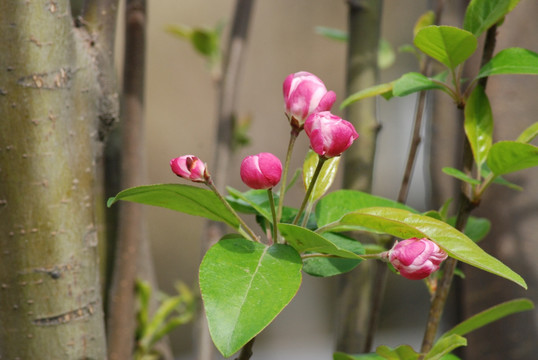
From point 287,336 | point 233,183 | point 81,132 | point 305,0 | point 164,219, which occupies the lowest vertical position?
point 287,336

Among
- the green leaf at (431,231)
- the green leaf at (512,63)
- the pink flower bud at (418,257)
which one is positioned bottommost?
the pink flower bud at (418,257)

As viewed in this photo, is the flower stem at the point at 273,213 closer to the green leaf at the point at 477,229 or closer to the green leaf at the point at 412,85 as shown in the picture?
the green leaf at the point at 412,85

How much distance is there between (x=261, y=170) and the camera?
33cm

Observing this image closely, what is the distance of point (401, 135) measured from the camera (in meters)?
1.51

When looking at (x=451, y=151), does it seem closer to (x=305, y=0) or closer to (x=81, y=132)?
(x=81, y=132)

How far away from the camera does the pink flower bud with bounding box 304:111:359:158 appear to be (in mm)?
307

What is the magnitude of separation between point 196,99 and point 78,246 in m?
1.06

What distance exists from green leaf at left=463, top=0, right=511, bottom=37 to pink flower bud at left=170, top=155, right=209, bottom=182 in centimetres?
23

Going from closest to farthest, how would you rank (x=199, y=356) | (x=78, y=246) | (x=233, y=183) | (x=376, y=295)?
(x=78, y=246) → (x=376, y=295) → (x=199, y=356) → (x=233, y=183)

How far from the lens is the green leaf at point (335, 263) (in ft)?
1.19

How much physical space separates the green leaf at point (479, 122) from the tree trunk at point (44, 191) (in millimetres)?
305

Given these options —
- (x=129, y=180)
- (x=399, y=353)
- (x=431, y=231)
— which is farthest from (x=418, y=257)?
(x=129, y=180)

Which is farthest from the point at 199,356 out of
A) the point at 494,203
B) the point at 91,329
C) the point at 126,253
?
the point at 494,203

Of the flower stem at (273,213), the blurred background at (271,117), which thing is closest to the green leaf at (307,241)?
the flower stem at (273,213)
